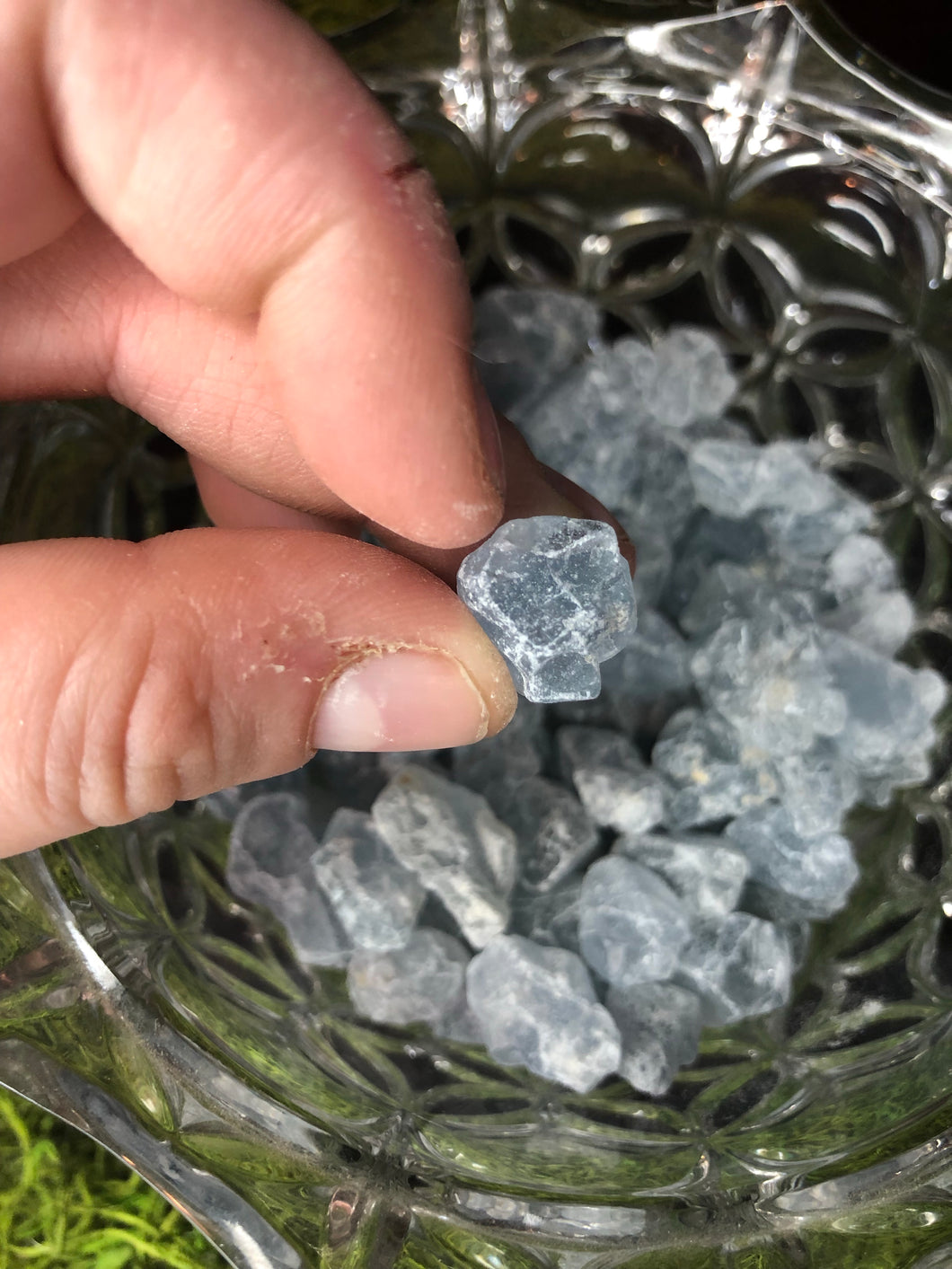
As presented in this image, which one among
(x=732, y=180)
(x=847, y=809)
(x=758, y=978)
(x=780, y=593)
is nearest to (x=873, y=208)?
(x=732, y=180)

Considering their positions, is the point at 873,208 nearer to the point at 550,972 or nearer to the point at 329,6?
the point at 329,6

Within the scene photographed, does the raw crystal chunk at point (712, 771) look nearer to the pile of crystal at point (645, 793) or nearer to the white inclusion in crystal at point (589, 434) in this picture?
the pile of crystal at point (645, 793)

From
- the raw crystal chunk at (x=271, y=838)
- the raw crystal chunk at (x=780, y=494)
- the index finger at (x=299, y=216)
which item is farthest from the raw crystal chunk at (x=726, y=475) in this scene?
the raw crystal chunk at (x=271, y=838)

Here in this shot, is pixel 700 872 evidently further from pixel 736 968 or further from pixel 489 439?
pixel 489 439

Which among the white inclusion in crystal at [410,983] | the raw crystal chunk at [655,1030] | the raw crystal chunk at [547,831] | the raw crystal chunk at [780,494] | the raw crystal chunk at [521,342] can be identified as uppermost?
the raw crystal chunk at [521,342]

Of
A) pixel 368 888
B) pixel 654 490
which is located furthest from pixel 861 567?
pixel 368 888

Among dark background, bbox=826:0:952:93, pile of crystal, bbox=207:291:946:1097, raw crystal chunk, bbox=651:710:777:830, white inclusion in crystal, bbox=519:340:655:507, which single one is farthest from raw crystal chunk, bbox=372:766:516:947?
dark background, bbox=826:0:952:93

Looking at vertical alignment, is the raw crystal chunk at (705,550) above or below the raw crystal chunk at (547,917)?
above
